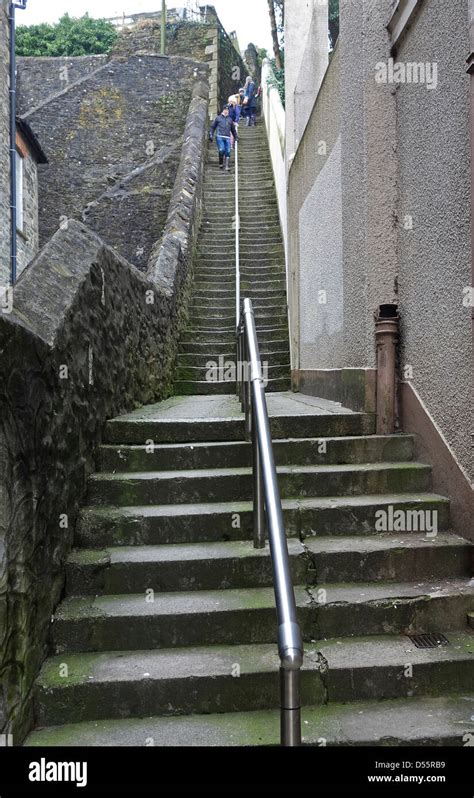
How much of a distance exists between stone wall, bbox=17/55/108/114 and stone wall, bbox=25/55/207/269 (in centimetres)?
205

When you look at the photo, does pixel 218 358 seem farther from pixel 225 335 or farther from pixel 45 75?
pixel 45 75

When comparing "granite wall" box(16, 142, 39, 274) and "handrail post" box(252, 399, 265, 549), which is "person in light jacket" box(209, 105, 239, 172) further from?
"handrail post" box(252, 399, 265, 549)

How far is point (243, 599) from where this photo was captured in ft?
8.76

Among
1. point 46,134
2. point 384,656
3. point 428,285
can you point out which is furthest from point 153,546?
point 46,134

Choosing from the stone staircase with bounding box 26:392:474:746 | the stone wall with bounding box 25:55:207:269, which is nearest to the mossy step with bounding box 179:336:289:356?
the stone staircase with bounding box 26:392:474:746

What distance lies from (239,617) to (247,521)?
57 centimetres

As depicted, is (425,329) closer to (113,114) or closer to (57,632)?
(57,632)

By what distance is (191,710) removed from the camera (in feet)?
7.61

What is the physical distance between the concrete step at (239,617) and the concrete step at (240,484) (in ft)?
2.06

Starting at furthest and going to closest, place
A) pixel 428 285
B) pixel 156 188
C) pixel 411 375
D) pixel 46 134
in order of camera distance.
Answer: pixel 46 134
pixel 156 188
pixel 411 375
pixel 428 285

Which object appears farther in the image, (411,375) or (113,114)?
(113,114)

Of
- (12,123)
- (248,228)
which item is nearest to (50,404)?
(248,228)

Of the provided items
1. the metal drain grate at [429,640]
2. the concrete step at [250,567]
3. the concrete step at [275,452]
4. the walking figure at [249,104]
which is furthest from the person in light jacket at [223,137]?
the metal drain grate at [429,640]

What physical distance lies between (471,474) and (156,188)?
44.0 feet
